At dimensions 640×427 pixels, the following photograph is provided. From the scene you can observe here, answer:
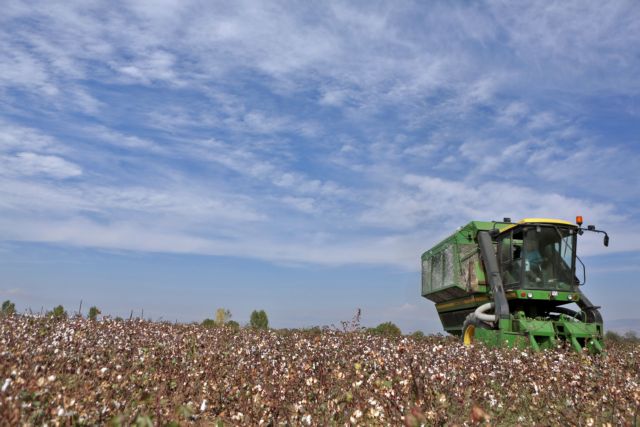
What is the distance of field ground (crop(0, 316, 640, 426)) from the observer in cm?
535

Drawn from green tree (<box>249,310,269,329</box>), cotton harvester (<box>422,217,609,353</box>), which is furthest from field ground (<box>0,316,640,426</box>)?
green tree (<box>249,310,269,329</box>)

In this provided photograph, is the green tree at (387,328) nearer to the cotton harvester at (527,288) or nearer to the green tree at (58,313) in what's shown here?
the cotton harvester at (527,288)

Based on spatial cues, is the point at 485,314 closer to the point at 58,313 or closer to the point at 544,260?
the point at 544,260

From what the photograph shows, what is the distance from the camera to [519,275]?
1608cm

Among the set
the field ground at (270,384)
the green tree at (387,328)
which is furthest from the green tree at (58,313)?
the green tree at (387,328)

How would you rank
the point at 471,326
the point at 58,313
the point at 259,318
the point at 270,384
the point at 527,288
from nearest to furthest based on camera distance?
the point at 270,384 < the point at 58,313 < the point at 527,288 < the point at 471,326 < the point at 259,318

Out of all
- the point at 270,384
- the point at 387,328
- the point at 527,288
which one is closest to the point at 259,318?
the point at 387,328

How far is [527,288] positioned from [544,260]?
108 centimetres

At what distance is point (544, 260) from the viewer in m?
16.3

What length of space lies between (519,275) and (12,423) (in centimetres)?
1457

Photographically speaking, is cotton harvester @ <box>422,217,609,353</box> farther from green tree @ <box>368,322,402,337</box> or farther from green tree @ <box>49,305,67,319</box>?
green tree @ <box>49,305,67,319</box>

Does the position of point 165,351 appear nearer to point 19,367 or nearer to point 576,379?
point 19,367

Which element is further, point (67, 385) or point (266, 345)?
point (266, 345)

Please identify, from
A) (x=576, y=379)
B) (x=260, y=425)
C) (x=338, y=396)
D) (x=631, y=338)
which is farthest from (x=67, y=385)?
(x=631, y=338)
